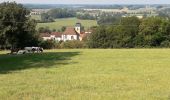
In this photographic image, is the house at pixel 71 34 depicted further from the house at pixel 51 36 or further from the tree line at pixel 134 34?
the tree line at pixel 134 34

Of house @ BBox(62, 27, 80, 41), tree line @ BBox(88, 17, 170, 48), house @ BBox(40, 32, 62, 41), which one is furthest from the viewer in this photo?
house @ BBox(62, 27, 80, 41)

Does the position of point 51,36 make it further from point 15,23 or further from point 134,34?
point 15,23

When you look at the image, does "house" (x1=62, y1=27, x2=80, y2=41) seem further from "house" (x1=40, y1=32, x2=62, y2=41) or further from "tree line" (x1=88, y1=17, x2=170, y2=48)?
"tree line" (x1=88, y1=17, x2=170, y2=48)

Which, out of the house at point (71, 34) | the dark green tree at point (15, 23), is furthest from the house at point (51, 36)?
the dark green tree at point (15, 23)

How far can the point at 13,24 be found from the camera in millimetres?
60750

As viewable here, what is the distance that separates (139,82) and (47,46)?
61.4 metres

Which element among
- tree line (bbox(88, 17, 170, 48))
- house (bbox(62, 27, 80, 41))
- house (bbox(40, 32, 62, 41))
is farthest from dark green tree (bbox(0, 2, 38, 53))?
house (bbox(62, 27, 80, 41))

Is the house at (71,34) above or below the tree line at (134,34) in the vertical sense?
below

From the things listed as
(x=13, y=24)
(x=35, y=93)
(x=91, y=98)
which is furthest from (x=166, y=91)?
(x=13, y=24)

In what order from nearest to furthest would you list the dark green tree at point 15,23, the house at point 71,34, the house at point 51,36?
the dark green tree at point 15,23
the house at point 51,36
the house at point 71,34

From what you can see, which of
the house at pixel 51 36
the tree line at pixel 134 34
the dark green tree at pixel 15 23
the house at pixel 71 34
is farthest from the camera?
the house at pixel 71 34

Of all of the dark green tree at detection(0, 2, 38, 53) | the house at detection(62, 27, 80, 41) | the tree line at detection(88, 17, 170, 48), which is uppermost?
the dark green tree at detection(0, 2, 38, 53)

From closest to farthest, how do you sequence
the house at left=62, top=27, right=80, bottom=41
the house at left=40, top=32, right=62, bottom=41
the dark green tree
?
the dark green tree → the house at left=40, top=32, right=62, bottom=41 → the house at left=62, top=27, right=80, bottom=41

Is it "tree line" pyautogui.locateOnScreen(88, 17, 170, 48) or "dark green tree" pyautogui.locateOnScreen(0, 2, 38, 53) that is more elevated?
"dark green tree" pyautogui.locateOnScreen(0, 2, 38, 53)
